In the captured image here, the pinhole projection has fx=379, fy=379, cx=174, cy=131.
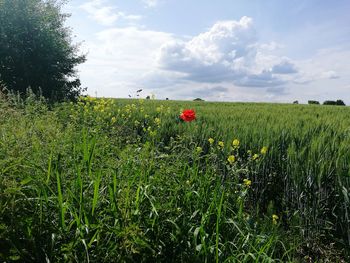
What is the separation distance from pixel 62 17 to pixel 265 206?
1626 cm

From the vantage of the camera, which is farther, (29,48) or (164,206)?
(29,48)

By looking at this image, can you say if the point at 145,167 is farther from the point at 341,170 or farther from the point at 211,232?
the point at 341,170

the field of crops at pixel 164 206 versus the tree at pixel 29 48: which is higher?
the tree at pixel 29 48

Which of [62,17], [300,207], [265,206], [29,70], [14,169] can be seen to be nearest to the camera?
[14,169]

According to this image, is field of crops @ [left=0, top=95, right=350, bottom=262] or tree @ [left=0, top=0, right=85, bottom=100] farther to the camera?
tree @ [left=0, top=0, right=85, bottom=100]

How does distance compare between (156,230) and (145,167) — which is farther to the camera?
(145,167)

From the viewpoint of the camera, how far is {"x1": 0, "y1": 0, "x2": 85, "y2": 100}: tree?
16.0 meters

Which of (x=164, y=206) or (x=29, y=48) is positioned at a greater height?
(x=29, y=48)

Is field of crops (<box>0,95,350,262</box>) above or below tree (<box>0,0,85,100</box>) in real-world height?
below

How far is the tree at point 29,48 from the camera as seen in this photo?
16.0 meters

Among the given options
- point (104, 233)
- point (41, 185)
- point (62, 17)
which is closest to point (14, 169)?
point (41, 185)

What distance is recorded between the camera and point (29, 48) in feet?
53.2

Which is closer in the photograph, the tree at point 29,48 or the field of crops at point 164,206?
the field of crops at point 164,206

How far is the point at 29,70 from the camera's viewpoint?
16.1 meters
